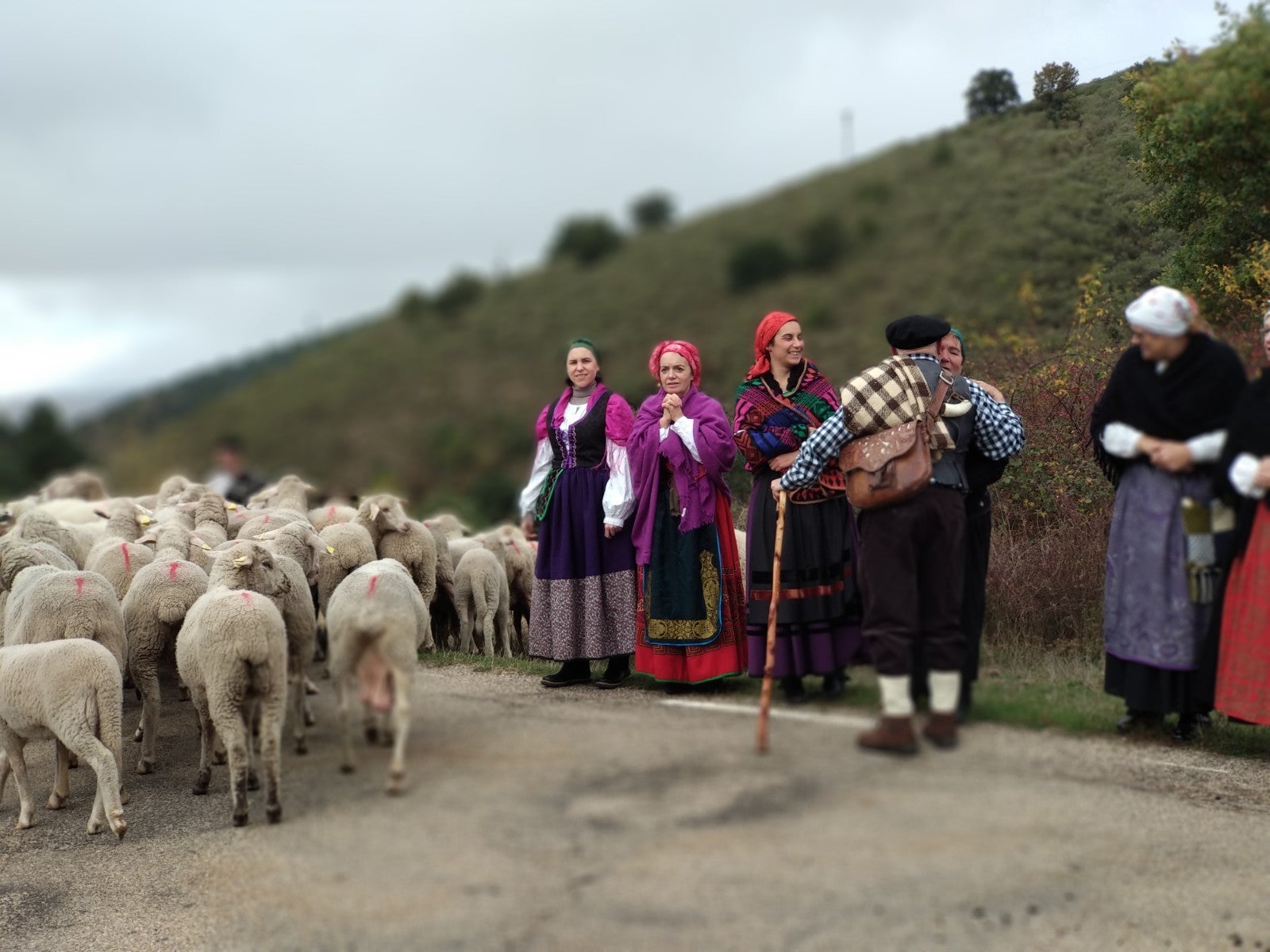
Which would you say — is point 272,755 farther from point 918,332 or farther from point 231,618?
point 918,332

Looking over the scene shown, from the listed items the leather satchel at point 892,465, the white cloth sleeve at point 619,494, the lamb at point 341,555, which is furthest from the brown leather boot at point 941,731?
the lamb at point 341,555

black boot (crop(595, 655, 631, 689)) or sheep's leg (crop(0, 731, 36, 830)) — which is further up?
black boot (crop(595, 655, 631, 689))

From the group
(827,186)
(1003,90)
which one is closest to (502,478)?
(827,186)

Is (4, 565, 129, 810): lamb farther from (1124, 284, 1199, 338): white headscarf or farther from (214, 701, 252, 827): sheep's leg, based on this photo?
(1124, 284, 1199, 338): white headscarf

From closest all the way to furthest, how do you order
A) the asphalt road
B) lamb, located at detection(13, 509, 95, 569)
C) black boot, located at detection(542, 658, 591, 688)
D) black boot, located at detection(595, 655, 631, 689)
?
the asphalt road
black boot, located at detection(542, 658, 591, 688)
black boot, located at detection(595, 655, 631, 689)
lamb, located at detection(13, 509, 95, 569)

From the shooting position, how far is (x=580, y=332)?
62.2m

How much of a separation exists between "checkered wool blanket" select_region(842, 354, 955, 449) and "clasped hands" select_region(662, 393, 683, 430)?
1.82 metres

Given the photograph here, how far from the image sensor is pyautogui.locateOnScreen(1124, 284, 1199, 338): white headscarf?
5.90 meters

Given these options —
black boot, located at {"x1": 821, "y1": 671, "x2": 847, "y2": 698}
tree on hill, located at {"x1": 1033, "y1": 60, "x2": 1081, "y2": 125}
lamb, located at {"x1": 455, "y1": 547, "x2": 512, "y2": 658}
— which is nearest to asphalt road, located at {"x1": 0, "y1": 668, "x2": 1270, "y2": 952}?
black boot, located at {"x1": 821, "y1": 671, "x2": 847, "y2": 698}

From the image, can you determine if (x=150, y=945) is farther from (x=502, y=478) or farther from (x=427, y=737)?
(x=502, y=478)

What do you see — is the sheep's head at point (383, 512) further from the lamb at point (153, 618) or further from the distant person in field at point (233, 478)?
the distant person in field at point (233, 478)

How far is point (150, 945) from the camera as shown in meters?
7.32

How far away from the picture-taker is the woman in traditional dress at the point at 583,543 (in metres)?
8.12

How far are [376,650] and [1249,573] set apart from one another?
3.86 metres
